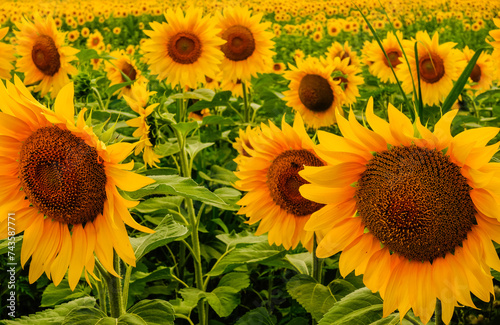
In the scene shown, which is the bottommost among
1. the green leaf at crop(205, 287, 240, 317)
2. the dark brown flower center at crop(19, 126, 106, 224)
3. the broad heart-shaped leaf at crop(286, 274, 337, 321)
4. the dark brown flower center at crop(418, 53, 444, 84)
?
the green leaf at crop(205, 287, 240, 317)

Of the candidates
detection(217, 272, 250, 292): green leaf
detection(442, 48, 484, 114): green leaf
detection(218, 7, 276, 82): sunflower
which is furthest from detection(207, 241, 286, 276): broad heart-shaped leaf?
detection(218, 7, 276, 82): sunflower

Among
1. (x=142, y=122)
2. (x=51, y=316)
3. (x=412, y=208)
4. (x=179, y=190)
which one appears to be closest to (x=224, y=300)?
(x=51, y=316)

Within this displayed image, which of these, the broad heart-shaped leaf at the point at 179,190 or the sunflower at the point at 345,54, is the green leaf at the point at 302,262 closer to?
the broad heart-shaped leaf at the point at 179,190

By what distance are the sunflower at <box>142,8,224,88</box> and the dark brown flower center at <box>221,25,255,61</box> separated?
413mm

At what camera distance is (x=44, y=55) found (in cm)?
289

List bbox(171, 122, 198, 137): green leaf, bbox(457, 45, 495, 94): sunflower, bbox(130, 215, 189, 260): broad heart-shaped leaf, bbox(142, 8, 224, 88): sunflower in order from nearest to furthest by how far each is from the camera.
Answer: bbox(130, 215, 189, 260): broad heart-shaped leaf < bbox(171, 122, 198, 137): green leaf < bbox(142, 8, 224, 88): sunflower < bbox(457, 45, 495, 94): sunflower

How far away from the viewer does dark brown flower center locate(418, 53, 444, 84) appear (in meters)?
3.42

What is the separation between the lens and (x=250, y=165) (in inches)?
69.7

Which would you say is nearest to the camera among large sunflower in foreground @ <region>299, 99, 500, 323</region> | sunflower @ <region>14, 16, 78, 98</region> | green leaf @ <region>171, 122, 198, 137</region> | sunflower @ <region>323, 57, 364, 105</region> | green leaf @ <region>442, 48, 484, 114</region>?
large sunflower in foreground @ <region>299, 99, 500, 323</region>

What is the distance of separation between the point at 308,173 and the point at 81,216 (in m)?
0.55

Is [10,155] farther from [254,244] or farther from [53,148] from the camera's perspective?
[254,244]

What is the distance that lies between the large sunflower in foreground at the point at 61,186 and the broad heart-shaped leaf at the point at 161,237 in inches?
9.4

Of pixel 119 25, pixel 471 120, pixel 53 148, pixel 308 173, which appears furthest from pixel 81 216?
pixel 119 25

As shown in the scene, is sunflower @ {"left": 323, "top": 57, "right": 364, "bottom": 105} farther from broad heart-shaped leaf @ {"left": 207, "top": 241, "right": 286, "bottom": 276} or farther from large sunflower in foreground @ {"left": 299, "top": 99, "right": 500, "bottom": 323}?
large sunflower in foreground @ {"left": 299, "top": 99, "right": 500, "bottom": 323}
